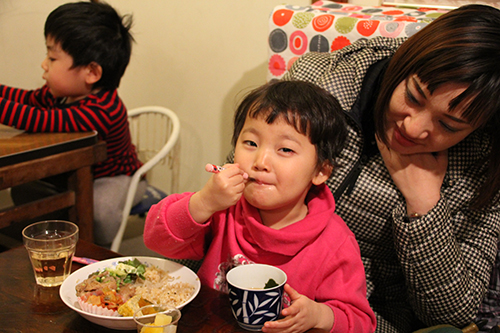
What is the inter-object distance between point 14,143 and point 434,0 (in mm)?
1727

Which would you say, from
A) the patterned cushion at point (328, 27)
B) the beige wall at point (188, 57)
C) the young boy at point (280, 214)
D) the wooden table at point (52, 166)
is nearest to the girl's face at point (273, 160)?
the young boy at point (280, 214)

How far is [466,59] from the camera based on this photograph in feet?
3.37

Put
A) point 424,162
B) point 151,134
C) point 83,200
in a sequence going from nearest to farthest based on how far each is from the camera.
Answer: point 424,162 → point 83,200 → point 151,134

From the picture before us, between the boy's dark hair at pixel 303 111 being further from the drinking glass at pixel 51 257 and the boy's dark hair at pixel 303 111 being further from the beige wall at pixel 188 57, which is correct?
the beige wall at pixel 188 57

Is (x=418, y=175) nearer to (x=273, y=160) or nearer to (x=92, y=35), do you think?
(x=273, y=160)

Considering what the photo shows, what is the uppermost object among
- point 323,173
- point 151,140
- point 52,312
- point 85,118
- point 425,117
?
point 425,117

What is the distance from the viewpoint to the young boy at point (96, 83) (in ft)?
6.52

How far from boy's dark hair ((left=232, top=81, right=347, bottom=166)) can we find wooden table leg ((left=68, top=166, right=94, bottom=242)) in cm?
87

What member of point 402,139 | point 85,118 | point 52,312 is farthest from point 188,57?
point 52,312

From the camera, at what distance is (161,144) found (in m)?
2.81

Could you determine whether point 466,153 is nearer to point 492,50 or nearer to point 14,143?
point 492,50

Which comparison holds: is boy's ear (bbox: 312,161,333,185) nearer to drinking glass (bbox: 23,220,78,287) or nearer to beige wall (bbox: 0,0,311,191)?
drinking glass (bbox: 23,220,78,287)

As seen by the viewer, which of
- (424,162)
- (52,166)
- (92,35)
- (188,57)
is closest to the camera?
(424,162)

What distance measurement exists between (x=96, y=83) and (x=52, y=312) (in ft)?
4.78
